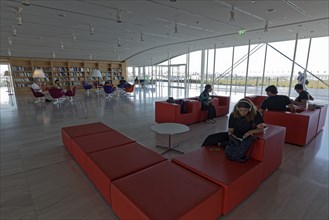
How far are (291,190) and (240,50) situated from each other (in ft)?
31.8

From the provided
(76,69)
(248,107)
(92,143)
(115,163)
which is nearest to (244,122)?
(248,107)

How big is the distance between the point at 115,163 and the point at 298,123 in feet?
11.7

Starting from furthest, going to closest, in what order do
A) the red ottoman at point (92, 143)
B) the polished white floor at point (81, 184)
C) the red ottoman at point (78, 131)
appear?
the red ottoman at point (78, 131) → the red ottoman at point (92, 143) → the polished white floor at point (81, 184)

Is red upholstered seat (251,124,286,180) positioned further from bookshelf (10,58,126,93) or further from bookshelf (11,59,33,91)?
bookshelf (11,59,33,91)

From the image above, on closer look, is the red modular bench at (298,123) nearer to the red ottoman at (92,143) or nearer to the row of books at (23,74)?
the red ottoman at (92,143)

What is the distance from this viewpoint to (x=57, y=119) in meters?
5.81

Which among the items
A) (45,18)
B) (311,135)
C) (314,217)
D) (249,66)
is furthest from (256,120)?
(249,66)

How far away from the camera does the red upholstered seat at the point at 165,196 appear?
1.42 metres

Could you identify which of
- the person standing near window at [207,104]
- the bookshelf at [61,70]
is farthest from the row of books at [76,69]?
the person standing near window at [207,104]

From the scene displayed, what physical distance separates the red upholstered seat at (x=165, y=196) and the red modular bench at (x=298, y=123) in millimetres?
2878

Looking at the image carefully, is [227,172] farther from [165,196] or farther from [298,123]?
[298,123]

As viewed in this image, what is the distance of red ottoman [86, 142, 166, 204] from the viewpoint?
6.41ft

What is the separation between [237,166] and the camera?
6.90 feet

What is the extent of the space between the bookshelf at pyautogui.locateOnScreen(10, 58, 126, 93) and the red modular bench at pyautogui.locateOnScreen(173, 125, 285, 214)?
14.4 m
